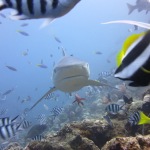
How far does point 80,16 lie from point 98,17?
60.5 feet

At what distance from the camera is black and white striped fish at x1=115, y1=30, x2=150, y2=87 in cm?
116

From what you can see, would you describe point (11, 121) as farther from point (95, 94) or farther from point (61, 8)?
point (95, 94)

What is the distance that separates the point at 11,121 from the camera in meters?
5.86

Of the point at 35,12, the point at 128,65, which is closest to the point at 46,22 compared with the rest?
the point at 35,12

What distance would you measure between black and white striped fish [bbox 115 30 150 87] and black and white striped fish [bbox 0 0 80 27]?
65 centimetres

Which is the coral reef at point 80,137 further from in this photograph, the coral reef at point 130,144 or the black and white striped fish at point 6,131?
the coral reef at point 130,144

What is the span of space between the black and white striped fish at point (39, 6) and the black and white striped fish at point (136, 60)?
2.13ft

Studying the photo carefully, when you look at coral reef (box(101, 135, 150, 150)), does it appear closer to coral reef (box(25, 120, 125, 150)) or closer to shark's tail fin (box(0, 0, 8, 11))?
coral reef (box(25, 120, 125, 150))

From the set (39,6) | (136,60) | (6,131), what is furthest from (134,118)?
(136,60)

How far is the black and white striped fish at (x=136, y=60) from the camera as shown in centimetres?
116

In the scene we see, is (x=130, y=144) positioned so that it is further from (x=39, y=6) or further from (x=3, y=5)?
(x=3, y=5)

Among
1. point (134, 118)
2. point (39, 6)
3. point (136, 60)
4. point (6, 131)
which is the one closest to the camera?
point (136, 60)

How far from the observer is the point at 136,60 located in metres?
1.19

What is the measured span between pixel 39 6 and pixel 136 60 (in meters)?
0.86
